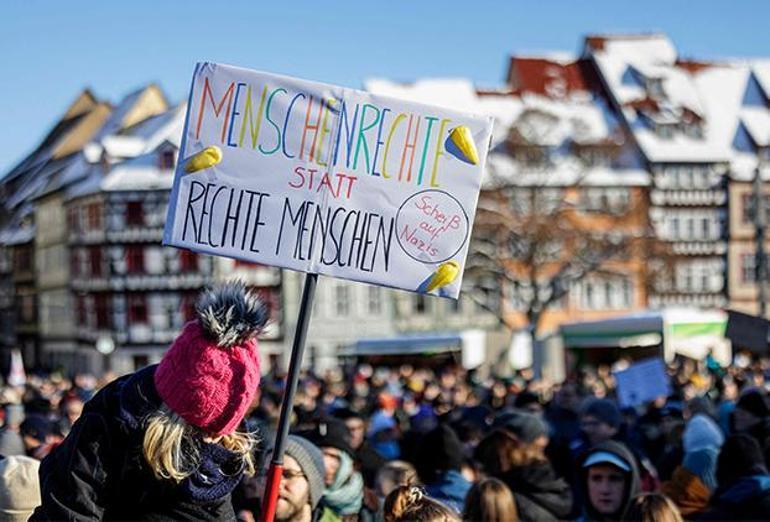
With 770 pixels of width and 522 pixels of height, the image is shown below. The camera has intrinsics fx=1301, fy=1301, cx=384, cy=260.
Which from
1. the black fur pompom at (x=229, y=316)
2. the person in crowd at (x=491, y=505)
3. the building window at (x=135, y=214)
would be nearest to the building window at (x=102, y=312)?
the building window at (x=135, y=214)

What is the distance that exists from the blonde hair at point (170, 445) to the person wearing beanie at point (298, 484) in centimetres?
136

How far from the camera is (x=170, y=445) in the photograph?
2.97 m

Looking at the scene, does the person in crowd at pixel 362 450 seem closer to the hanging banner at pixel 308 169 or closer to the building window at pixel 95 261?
the hanging banner at pixel 308 169

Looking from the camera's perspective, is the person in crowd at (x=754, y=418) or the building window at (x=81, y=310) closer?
the person in crowd at (x=754, y=418)

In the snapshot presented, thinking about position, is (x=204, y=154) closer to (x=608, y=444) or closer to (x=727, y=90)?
(x=608, y=444)

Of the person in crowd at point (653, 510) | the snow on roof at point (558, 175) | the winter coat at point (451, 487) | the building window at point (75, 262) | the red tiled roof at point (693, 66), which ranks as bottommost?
the person in crowd at point (653, 510)

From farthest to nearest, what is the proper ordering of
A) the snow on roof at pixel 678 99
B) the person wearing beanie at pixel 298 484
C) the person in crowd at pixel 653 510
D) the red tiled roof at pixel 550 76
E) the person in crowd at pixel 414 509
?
1. the red tiled roof at pixel 550 76
2. the snow on roof at pixel 678 99
3. the person in crowd at pixel 653 510
4. the person wearing beanie at pixel 298 484
5. the person in crowd at pixel 414 509

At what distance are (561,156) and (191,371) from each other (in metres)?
48.3

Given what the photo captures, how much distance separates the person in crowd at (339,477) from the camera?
17.4 feet

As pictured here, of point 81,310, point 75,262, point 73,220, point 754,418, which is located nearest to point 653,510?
point 754,418

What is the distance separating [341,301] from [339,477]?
152ft

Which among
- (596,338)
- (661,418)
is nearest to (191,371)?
(661,418)

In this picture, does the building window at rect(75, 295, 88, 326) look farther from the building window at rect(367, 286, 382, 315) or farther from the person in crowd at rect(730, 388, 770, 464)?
the person in crowd at rect(730, 388, 770, 464)

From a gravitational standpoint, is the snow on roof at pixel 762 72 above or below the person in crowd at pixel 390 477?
above
